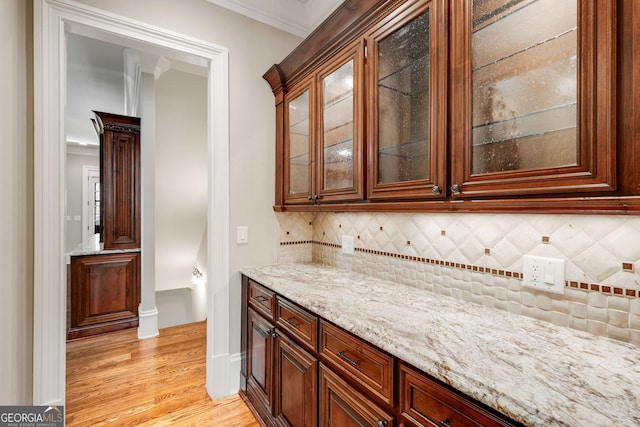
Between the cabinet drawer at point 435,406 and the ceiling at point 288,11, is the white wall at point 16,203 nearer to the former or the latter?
the ceiling at point 288,11

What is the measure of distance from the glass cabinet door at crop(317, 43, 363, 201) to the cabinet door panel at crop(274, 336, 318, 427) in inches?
33.3

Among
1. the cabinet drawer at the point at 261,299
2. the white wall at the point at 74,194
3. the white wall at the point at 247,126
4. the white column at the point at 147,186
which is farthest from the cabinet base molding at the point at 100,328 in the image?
the white wall at the point at 74,194

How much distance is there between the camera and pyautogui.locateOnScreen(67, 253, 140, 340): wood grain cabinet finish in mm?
3088

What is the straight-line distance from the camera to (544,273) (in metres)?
1.10

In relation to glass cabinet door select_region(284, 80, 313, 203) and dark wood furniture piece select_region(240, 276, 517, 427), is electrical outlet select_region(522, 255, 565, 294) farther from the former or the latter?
glass cabinet door select_region(284, 80, 313, 203)

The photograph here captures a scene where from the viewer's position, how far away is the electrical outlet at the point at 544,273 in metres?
1.06

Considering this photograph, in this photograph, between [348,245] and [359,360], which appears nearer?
[359,360]

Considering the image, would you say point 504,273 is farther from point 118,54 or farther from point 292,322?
point 118,54

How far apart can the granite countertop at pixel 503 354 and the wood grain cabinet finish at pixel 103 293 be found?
114 inches

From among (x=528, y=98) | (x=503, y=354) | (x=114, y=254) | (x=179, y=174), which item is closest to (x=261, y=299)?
(x=503, y=354)

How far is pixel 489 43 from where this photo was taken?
997 mm

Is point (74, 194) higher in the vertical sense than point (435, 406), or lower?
higher

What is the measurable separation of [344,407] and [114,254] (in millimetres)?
3267

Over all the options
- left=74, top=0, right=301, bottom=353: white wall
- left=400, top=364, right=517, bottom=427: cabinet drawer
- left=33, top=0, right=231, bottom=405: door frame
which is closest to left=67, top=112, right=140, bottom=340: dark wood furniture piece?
left=33, top=0, right=231, bottom=405: door frame
